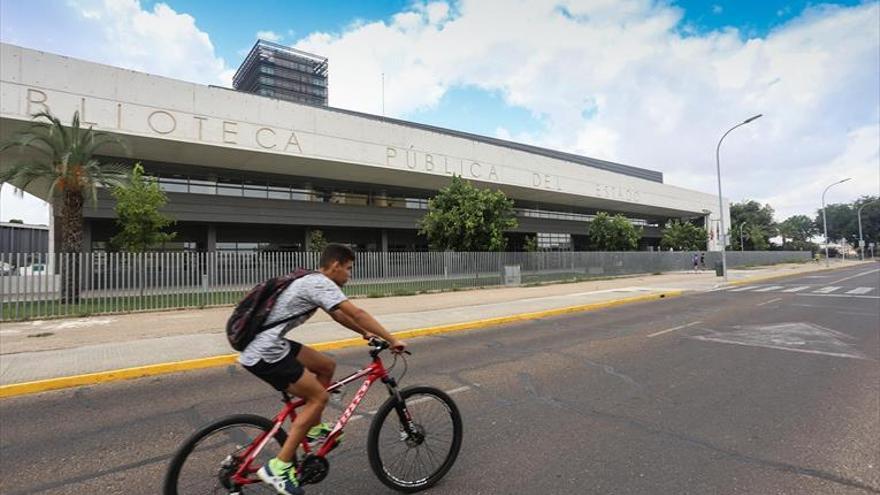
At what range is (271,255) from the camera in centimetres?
1809

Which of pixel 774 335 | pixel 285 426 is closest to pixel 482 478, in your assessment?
pixel 285 426

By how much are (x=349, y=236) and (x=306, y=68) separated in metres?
59.2

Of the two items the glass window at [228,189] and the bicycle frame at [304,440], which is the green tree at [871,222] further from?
the bicycle frame at [304,440]

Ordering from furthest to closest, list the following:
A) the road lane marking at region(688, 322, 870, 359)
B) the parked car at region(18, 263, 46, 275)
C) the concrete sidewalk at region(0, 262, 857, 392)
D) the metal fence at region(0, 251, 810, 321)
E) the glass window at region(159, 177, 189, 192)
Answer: the glass window at region(159, 177, 189, 192) → the metal fence at region(0, 251, 810, 321) → the parked car at region(18, 263, 46, 275) → the road lane marking at region(688, 322, 870, 359) → the concrete sidewalk at region(0, 262, 857, 392)

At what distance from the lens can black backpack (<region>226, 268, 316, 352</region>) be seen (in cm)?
278

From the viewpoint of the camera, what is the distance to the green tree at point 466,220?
24.8 m

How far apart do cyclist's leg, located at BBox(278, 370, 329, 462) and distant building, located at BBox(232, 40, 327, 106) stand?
277 ft

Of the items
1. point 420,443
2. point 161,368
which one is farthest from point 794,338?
point 161,368

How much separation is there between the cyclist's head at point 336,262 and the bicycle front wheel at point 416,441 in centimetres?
95

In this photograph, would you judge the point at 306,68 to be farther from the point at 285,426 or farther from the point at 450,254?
the point at 285,426

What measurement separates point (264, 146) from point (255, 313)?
23.7m

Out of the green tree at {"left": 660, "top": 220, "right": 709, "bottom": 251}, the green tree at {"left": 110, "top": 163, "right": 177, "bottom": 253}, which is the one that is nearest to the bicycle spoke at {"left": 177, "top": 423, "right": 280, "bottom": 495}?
the green tree at {"left": 110, "top": 163, "right": 177, "bottom": 253}

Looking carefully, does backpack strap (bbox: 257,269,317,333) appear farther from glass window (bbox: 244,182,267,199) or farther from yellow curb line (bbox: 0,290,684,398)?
glass window (bbox: 244,182,267,199)

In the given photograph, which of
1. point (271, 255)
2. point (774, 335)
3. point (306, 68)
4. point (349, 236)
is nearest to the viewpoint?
point (774, 335)
